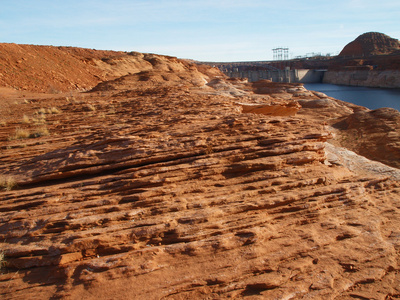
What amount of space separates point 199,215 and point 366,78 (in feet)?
253

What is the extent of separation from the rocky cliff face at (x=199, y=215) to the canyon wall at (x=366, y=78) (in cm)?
6495

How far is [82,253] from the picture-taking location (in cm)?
447

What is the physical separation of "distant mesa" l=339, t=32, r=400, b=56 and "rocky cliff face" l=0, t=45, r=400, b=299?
112m

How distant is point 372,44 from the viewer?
346 ft

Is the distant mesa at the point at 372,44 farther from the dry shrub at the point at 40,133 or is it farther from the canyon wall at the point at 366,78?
the dry shrub at the point at 40,133

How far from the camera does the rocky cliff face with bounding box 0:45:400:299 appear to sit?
4.20m

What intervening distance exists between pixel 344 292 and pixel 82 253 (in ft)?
12.6

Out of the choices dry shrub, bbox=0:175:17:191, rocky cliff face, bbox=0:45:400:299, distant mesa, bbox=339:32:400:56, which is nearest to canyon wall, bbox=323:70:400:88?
distant mesa, bbox=339:32:400:56

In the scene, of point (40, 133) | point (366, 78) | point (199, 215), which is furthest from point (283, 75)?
point (199, 215)

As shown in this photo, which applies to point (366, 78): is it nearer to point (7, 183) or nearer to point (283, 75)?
point (283, 75)

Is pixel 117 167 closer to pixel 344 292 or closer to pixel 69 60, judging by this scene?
pixel 344 292

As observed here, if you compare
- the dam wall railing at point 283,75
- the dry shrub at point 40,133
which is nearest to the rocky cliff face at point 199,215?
the dry shrub at point 40,133

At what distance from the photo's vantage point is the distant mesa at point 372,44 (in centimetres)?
10112

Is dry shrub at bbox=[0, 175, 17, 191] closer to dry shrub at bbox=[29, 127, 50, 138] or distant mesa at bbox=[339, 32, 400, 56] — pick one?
dry shrub at bbox=[29, 127, 50, 138]
